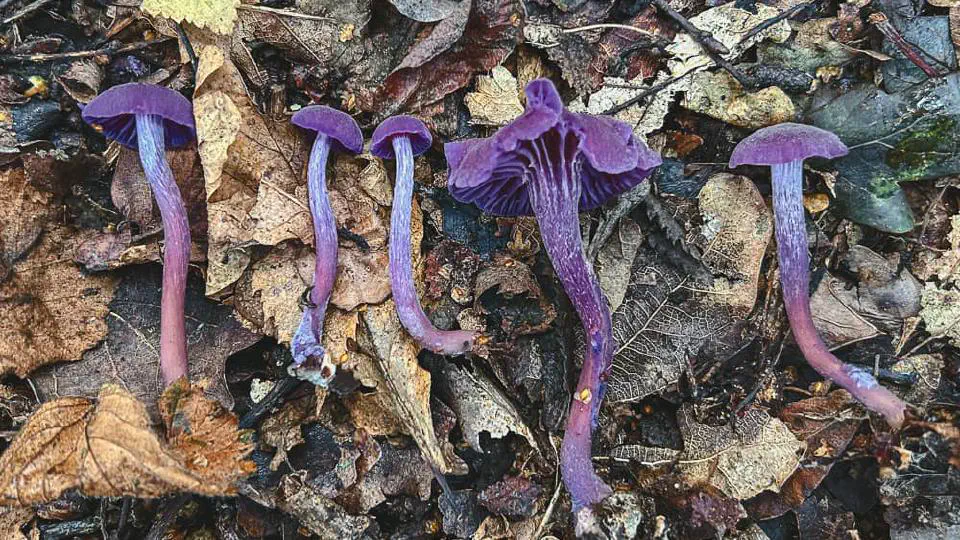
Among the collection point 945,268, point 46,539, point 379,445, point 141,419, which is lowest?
point 46,539

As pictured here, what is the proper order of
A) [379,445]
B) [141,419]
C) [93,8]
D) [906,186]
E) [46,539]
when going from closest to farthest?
1. [141,419]
2. [46,539]
3. [379,445]
4. [906,186]
5. [93,8]

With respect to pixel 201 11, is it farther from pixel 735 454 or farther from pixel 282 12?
pixel 735 454

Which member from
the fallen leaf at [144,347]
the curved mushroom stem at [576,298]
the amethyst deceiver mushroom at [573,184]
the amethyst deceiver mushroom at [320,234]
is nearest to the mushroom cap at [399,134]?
the amethyst deceiver mushroom at [320,234]

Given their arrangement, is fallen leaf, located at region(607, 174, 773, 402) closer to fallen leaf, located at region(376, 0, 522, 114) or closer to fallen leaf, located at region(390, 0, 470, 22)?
fallen leaf, located at region(376, 0, 522, 114)

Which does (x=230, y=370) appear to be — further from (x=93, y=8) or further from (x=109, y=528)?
(x=93, y=8)

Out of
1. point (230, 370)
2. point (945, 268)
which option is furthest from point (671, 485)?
point (230, 370)

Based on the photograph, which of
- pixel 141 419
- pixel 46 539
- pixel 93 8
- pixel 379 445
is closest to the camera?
pixel 141 419
